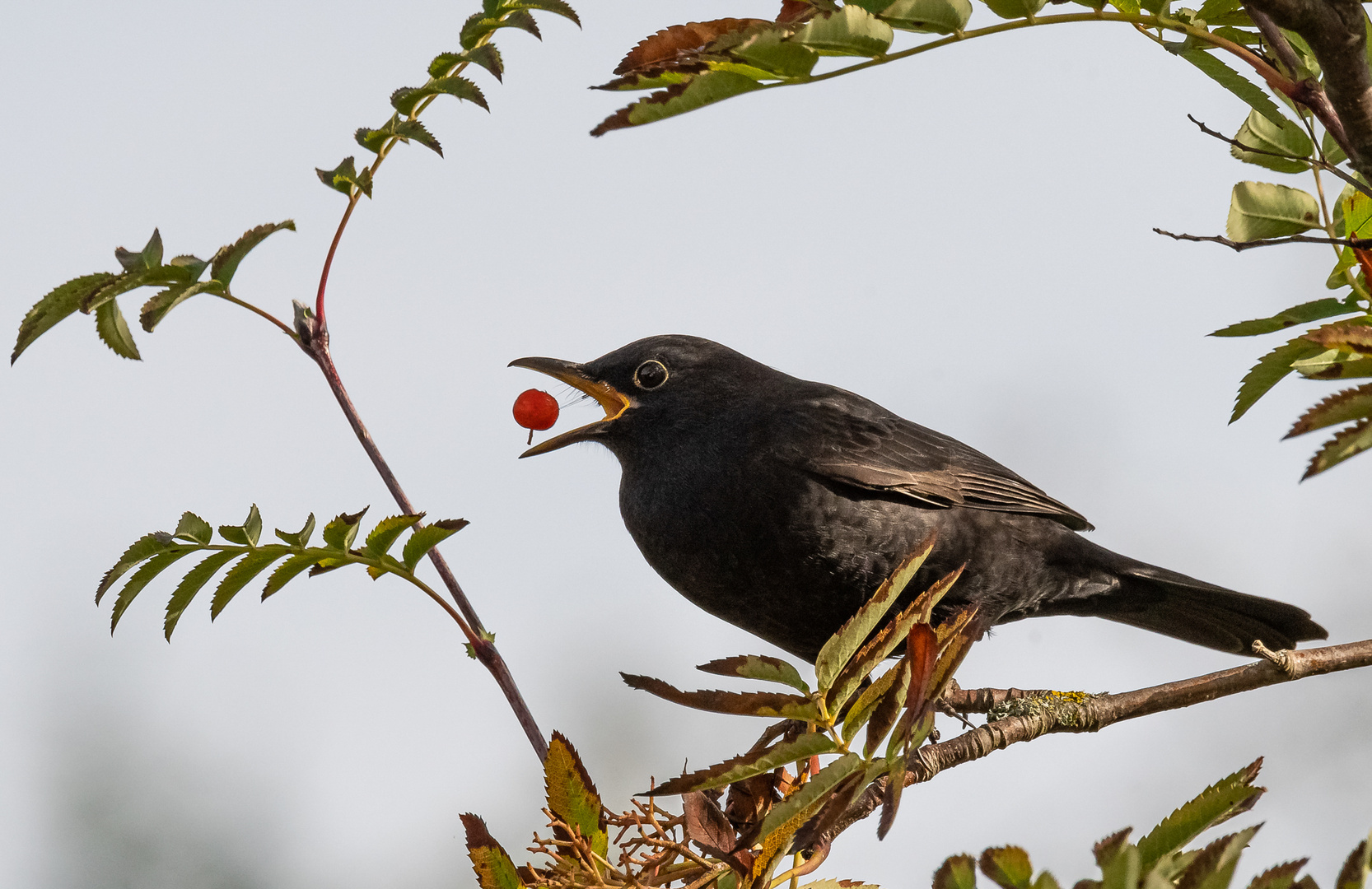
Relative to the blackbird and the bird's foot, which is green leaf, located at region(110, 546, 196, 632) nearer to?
the blackbird

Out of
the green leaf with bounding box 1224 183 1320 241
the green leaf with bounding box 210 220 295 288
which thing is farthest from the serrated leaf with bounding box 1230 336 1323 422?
the green leaf with bounding box 210 220 295 288

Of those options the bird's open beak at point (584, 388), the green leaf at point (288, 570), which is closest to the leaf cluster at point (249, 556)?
the green leaf at point (288, 570)

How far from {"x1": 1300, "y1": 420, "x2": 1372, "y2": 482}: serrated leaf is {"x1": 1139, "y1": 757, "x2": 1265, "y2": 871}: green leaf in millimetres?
529

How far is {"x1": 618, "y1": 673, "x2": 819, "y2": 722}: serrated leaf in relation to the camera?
167 centimetres

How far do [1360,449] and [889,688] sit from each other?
729 millimetres

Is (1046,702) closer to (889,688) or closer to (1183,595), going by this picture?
(889,688)

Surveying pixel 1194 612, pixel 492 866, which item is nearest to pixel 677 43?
pixel 492 866

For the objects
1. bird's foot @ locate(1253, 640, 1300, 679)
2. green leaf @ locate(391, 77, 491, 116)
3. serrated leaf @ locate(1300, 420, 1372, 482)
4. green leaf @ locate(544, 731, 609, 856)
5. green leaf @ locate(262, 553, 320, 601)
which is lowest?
green leaf @ locate(544, 731, 609, 856)

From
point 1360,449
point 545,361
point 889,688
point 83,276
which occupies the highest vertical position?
point 545,361

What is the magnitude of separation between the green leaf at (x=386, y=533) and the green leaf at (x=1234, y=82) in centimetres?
147

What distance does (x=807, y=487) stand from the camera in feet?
13.3

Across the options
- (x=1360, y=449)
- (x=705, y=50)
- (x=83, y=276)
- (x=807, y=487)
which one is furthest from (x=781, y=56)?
(x=807, y=487)

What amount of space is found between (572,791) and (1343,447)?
1.31 metres

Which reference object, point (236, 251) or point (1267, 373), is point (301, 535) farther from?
point (1267, 373)
